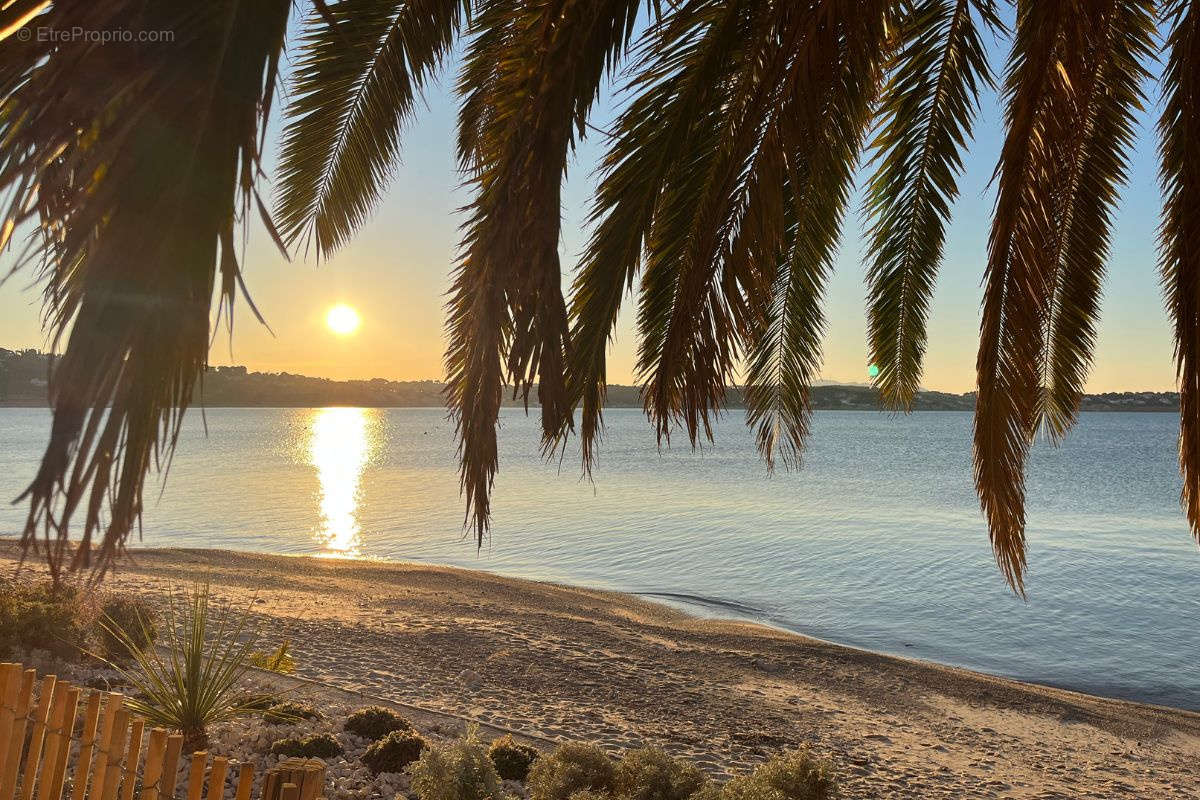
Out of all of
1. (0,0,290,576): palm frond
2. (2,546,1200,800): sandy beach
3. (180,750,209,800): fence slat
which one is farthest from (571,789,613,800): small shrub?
(0,0,290,576): palm frond

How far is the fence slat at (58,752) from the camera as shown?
358 centimetres

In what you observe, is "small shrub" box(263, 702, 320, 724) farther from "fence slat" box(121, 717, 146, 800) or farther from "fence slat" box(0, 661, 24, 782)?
"fence slat" box(121, 717, 146, 800)

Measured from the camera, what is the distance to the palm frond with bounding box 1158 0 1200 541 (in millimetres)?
3785

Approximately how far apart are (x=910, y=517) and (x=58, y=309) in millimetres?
35727

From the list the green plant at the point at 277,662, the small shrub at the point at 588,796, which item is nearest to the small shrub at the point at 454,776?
the small shrub at the point at 588,796

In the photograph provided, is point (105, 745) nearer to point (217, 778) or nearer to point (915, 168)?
point (217, 778)

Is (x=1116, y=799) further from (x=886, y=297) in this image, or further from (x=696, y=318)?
(x=696, y=318)

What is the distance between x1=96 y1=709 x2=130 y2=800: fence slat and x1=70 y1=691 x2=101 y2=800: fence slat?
0.12 metres

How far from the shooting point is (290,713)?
616 centimetres

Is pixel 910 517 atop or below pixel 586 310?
below

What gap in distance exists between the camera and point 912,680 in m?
12.1

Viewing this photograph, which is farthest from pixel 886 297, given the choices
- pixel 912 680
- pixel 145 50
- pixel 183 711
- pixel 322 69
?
pixel 912 680

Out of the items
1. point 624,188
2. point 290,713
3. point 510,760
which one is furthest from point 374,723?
point 624,188

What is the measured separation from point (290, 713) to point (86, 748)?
278 cm
